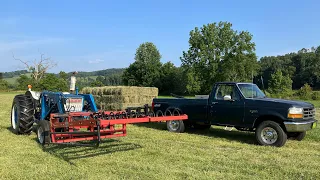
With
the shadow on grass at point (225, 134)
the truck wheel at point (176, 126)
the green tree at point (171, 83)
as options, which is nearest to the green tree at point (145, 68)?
the green tree at point (171, 83)

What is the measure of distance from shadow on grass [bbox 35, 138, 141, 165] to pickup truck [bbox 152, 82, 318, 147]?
9.13 feet

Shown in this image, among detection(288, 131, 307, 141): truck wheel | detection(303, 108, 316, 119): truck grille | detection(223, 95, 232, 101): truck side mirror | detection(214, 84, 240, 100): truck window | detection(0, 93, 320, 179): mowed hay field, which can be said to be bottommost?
detection(0, 93, 320, 179): mowed hay field

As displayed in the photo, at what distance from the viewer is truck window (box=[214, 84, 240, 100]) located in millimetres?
9330

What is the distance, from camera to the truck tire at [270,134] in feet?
26.9

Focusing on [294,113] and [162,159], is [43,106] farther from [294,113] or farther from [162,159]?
[294,113]

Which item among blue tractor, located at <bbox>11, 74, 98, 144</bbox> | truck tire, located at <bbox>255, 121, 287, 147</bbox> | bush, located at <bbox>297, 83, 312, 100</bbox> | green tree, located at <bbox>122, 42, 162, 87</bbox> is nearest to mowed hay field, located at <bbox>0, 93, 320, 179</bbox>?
truck tire, located at <bbox>255, 121, 287, 147</bbox>

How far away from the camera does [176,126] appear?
35.4 feet

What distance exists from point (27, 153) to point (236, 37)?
5431 cm

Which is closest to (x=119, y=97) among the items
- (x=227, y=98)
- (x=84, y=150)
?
(x=227, y=98)

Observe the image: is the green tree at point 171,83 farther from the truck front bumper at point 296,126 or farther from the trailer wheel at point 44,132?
the trailer wheel at point 44,132

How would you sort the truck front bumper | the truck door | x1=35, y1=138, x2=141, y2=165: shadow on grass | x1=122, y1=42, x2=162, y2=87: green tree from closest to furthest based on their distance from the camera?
1. x1=35, y1=138, x2=141, y2=165: shadow on grass
2. the truck front bumper
3. the truck door
4. x1=122, y1=42, x2=162, y2=87: green tree

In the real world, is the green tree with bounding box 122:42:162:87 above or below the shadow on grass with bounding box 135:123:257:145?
above

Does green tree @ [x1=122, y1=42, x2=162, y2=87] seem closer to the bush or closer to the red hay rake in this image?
the bush

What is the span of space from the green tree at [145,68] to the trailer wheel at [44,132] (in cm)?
6120
